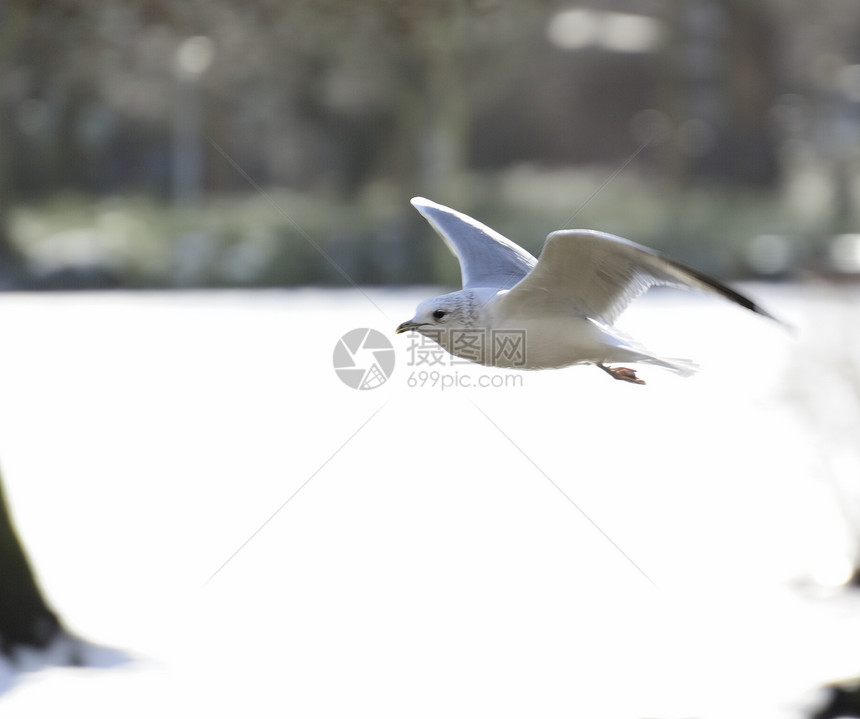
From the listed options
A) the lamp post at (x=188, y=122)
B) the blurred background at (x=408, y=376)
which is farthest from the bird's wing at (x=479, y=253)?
the lamp post at (x=188, y=122)

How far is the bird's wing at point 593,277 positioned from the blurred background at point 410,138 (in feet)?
30.5

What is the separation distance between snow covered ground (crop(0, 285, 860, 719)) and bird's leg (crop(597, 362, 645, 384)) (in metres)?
0.10

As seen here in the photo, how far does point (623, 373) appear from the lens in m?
4.04

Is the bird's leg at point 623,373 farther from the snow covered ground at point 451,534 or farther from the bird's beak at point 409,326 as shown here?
the bird's beak at point 409,326

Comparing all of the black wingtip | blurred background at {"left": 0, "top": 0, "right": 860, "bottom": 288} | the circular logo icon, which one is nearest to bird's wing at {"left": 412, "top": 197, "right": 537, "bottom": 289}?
the black wingtip

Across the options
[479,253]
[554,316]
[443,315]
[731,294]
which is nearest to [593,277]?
[554,316]

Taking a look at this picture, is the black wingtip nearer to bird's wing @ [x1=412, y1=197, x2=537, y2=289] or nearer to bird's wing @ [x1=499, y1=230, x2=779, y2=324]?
bird's wing @ [x1=499, y1=230, x2=779, y2=324]

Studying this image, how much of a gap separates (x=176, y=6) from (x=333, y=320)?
3964 millimetres

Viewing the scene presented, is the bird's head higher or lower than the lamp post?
higher

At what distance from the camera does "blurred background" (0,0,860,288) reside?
15.5 m

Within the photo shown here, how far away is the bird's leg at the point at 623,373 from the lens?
3.99 metres

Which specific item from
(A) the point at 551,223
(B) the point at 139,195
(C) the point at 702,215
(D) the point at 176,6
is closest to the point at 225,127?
(B) the point at 139,195

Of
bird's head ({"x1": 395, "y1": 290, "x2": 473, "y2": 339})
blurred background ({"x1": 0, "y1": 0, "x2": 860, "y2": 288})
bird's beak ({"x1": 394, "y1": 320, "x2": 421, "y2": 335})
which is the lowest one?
blurred background ({"x1": 0, "y1": 0, "x2": 860, "y2": 288})

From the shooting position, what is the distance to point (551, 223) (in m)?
15.4
